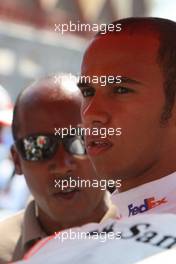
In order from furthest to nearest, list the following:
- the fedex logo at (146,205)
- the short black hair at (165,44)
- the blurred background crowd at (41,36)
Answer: the blurred background crowd at (41,36)
the short black hair at (165,44)
the fedex logo at (146,205)

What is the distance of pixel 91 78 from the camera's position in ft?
4.90

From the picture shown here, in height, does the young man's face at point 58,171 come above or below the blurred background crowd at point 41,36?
below

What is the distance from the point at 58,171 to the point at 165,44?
2.72 feet

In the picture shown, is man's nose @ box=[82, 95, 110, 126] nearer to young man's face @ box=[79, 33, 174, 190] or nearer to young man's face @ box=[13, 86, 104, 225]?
young man's face @ box=[79, 33, 174, 190]

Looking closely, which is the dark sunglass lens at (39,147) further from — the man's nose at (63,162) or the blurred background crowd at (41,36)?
the blurred background crowd at (41,36)

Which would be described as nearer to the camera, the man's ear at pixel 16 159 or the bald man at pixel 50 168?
the bald man at pixel 50 168

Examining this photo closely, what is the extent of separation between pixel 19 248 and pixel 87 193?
32 cm

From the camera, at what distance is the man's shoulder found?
6.86 feet

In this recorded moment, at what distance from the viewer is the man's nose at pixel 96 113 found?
1.38m

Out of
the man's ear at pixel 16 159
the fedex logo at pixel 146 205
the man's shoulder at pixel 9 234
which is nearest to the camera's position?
the fedex logo at pixel 146 205

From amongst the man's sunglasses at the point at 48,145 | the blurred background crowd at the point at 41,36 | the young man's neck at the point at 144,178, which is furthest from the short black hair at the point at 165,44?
the blurred background crowd at the point at 41,36

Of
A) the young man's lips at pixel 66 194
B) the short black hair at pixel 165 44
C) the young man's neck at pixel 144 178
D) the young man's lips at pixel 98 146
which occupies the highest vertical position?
the short black hair at pixel 165 44

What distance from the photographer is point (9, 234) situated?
7.20ft

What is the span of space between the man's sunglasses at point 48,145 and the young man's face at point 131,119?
2.38 ft
